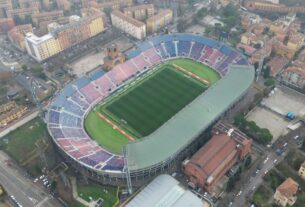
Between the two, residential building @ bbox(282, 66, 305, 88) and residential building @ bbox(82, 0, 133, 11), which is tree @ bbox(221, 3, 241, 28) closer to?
residential building @ bbox(282, 66, 305, 88)

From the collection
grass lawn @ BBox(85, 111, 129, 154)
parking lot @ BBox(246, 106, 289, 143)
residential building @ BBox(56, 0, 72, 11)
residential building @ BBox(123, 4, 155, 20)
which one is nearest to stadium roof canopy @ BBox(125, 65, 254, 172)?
parking lot @ BBox(246, 106, 289, 143)

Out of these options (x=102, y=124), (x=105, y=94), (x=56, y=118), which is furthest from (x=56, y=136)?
(x=105, y=94)

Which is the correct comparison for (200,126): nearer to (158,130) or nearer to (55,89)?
(158,130)

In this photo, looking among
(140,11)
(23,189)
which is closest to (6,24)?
(140,11)

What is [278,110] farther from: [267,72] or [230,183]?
[230,183]

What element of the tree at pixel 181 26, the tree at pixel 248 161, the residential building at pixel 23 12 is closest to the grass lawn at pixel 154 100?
the tree at pixel 248 161

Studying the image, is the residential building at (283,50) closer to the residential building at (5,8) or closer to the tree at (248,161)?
the tree at (248,161)
